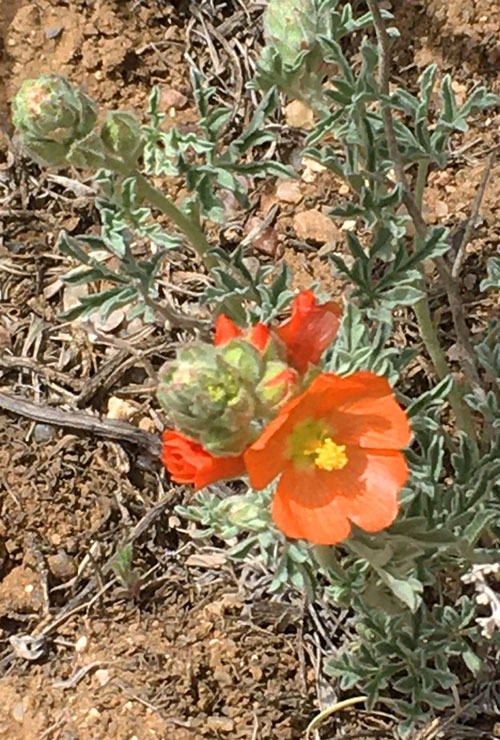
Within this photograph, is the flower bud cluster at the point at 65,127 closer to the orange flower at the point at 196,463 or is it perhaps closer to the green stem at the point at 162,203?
the green stem at the point at 162,203

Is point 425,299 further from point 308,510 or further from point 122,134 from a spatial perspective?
point 308,510

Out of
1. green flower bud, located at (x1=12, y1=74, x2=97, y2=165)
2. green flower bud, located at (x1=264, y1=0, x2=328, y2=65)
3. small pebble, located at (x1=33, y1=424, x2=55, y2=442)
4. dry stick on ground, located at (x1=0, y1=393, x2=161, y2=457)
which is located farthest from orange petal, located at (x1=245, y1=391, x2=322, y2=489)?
small pebble, located at (x1=33, y1=424, x2=55, y2=442)

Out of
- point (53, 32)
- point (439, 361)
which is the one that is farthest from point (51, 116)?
point (53, 32)

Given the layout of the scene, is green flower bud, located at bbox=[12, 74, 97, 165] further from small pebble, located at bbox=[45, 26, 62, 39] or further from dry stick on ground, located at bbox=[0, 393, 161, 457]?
small pebble, located at bbox=[45, 26, 62, 39]

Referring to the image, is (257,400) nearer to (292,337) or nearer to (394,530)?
(292,337)

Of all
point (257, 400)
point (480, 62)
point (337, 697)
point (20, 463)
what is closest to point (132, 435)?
point (20, 463)

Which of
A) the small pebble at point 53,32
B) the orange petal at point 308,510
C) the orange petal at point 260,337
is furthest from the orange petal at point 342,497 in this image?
the small pebble at point 53,32
